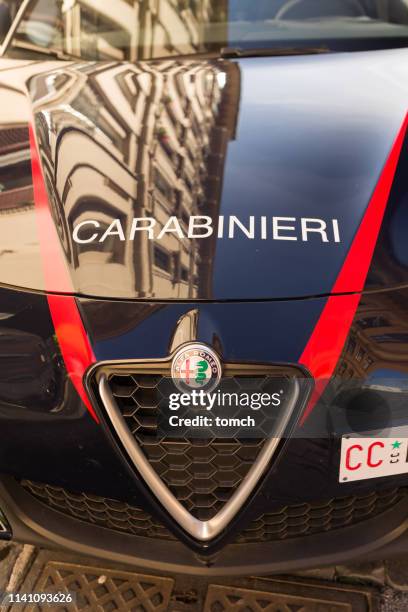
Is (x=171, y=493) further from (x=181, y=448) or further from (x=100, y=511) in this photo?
(x=100, y=511)

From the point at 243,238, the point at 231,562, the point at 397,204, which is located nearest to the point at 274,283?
the point at 243,238

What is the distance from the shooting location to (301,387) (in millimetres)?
1544

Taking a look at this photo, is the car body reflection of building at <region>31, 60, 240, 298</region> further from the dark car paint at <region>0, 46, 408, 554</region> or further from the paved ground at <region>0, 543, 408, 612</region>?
the paved ground at <region>0, 543, 408, 612</region>

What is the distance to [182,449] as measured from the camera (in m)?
1.61

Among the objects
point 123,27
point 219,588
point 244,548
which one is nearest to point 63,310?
point 244,548

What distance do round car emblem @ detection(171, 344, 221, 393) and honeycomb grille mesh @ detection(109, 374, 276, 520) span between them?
0.03 m

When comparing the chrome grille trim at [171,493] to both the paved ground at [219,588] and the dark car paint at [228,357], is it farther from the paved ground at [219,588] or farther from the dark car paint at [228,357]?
the paved ground at [219,588]

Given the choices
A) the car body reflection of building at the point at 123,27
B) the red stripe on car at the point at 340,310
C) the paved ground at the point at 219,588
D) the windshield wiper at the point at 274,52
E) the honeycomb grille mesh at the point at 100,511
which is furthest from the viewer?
the car body reflection of building at the point at 123,27

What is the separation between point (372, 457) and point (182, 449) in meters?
0.41

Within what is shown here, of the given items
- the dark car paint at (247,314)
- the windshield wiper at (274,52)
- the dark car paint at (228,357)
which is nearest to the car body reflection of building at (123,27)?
the windshield wiper at (274,52)

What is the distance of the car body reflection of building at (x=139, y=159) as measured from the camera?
1.69 metres

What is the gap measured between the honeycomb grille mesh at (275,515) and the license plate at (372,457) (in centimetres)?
11

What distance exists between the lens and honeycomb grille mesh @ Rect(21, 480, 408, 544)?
176 cm

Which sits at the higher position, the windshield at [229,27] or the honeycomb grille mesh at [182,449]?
the windshield at [229,27]
